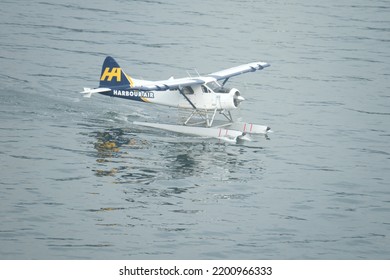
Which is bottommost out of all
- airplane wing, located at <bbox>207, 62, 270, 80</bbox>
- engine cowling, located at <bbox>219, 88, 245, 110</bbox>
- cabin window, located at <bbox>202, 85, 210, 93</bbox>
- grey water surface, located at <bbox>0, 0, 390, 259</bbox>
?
grey water surface, located at <bbox>0, 0, 390, 259</bbox>

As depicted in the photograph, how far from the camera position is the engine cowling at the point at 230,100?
41.5 m

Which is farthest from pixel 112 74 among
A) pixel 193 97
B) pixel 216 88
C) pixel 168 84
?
pixel 216 88

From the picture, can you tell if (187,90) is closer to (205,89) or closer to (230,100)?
(205,89)

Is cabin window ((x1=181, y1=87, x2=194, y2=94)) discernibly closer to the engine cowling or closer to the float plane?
the float plane

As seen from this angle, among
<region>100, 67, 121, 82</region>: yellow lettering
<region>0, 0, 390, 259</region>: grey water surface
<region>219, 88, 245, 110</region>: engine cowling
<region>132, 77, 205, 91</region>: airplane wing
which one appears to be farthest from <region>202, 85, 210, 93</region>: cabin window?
<region>100, 67, 121, 82</region>: yellow lettering

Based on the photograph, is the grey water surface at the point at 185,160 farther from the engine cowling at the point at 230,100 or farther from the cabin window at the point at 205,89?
the cabin window at the point at 205,89

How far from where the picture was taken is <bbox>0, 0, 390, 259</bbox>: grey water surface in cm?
2962

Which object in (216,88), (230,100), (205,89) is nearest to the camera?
(230,100)

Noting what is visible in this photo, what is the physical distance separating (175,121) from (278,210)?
12.6 metres

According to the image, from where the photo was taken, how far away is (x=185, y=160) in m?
37.7

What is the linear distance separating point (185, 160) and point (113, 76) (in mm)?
8646

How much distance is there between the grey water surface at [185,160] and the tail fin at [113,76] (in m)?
1.76

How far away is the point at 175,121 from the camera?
44219 mm
